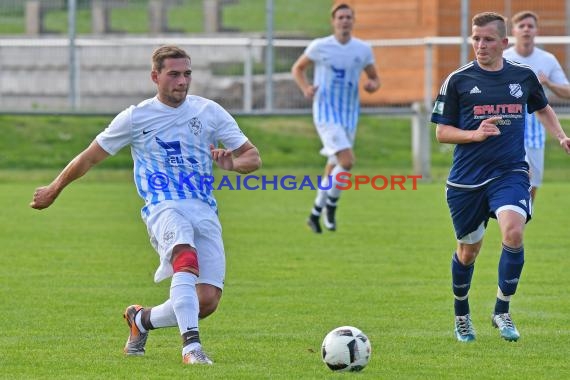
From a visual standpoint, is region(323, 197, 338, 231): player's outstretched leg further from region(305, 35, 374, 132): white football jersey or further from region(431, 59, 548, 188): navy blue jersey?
region(431, 59, 548, 188): navy blue jersey

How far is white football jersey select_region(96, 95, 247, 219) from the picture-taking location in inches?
329

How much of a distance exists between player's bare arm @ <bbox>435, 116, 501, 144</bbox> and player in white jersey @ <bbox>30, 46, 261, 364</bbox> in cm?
140

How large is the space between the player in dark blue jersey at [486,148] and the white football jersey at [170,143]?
1.55 metres

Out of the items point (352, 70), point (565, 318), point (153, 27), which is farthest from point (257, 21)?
point (565, 318)

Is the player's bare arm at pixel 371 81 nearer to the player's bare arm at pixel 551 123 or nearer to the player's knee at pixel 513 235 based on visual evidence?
the player's bare arm at pixel 551 123

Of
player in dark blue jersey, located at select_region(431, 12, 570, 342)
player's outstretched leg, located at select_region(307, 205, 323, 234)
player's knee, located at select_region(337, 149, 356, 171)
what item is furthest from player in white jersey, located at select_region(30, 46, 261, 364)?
player's knee, located at select_region(337, 149, 356, 171)

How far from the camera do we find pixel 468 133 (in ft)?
29.3

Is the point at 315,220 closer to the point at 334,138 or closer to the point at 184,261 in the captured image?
the point at 334,138

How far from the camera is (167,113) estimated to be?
332 inches

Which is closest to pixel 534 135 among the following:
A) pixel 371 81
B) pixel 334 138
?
pixel 371 81

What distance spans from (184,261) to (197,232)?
30cm

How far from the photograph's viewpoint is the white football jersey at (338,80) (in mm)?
17125

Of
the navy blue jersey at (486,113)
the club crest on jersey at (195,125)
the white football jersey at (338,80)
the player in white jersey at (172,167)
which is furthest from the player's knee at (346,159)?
the club crest on jersey at (195,125)

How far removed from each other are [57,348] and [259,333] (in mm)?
1389
